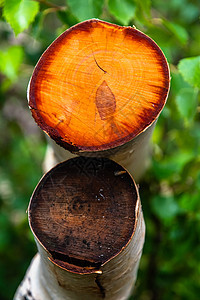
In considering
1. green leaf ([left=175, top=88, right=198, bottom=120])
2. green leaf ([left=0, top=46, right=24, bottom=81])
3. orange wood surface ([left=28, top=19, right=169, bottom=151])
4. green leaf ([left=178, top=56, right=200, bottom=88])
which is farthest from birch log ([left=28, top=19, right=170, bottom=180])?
green leaf ([left=0, top=46, right=24, bottom=81])

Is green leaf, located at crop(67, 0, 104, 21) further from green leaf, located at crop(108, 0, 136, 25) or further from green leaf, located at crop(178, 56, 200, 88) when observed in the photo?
green leaf, located at crop(178, 56, 200, 88)

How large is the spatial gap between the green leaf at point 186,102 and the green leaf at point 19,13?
0.38 meters

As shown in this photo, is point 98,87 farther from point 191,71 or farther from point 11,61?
point 11,61

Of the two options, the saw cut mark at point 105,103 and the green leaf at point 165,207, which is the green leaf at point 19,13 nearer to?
the saw cut mark at point 105,103

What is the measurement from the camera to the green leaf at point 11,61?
112 centimetres

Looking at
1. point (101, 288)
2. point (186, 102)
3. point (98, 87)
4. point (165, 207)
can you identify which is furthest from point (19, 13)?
point (165, 207)

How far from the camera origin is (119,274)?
644 millimetres

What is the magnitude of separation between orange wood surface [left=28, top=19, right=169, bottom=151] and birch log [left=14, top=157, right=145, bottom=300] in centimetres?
7

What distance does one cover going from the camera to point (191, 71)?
76 centimetres

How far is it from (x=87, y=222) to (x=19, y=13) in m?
0.45

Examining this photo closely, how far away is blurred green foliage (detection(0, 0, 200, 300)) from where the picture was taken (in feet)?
2.72

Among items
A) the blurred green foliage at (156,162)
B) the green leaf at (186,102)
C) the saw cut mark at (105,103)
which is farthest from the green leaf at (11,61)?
the saw cut mark at (105,103)

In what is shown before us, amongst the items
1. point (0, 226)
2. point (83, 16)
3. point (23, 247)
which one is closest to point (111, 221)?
point (83, 16)

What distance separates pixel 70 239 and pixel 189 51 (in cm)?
99
